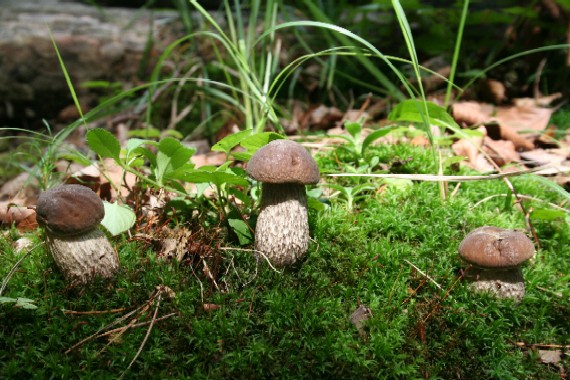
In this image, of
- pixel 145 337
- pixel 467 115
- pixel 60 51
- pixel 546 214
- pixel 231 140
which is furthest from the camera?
pixel 60 51

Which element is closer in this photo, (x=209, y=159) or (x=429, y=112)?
(x=429, y=112)

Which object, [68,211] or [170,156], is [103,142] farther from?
[68,211]

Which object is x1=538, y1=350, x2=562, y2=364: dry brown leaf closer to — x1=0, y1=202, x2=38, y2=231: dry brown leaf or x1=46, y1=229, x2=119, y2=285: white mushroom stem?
x1=46, y1=229, x2=119, y2=285: white mushroom stem

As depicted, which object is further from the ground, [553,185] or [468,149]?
[553,185]

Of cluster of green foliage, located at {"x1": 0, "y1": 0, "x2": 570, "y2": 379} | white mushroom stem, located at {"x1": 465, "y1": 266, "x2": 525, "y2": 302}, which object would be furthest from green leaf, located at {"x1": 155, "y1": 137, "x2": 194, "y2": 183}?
white mushroom stem, located at {"x1": 465, "y1": 266, "x2": 525, "y2": 302}

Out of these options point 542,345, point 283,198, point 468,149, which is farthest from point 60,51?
point 542,345

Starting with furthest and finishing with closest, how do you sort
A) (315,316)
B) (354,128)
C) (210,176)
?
1. (354,128)
2. (210,176)
3. (315,316)
